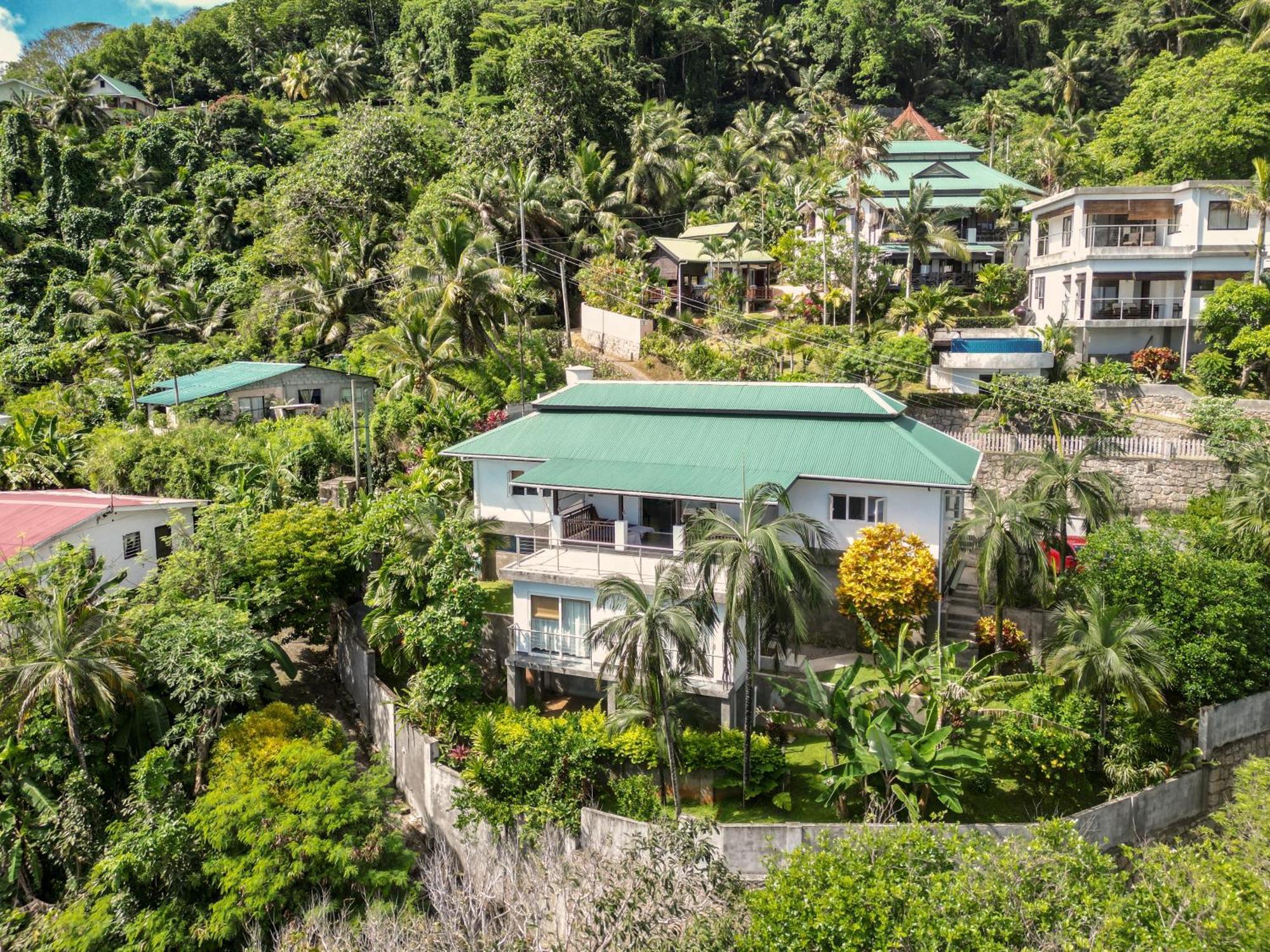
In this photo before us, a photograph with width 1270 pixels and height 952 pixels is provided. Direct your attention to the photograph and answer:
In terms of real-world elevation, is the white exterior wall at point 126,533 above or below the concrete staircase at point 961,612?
above

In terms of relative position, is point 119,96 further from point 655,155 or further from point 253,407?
point 253,407

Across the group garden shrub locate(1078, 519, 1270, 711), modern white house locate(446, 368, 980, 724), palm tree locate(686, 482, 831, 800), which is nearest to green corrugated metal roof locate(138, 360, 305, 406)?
modern white house locate(446, 368, 980, 724)

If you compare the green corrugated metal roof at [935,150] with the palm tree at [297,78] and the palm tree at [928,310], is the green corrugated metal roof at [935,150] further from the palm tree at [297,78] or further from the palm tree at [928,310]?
A: the palm tree at [297,78]

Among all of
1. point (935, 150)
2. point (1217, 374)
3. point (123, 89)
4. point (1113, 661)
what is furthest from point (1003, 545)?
point (123, 89)

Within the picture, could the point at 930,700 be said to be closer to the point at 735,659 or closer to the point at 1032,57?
the point at 735,659

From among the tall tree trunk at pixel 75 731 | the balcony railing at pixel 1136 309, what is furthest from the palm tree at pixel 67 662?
Result: the balcony railing at pixel 1136 309
